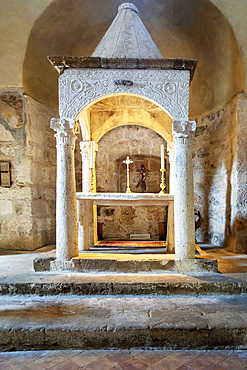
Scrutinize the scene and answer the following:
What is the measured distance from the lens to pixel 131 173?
7.52m

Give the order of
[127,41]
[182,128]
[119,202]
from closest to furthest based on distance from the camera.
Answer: [182,128]
[127,41]
[119,202]

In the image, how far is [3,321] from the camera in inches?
101

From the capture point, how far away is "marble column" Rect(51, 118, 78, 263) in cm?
370

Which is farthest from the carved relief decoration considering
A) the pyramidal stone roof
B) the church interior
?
the pyramidal stone roof

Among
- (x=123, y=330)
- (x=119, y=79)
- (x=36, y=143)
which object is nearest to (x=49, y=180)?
(x=36, y=143)

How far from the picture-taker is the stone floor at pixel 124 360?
213 centimetres

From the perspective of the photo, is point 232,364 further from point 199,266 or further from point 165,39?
point 165,39

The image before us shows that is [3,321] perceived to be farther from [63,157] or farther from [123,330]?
[63,157]

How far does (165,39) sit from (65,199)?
550 cm

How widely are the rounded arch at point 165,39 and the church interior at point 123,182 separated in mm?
34

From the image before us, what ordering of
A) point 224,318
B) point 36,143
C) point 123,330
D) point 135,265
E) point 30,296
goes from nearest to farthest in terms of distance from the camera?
point 123,330, point 224,318, point 30,296, point 135,265, point 36,143

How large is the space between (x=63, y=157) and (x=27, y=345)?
243cm

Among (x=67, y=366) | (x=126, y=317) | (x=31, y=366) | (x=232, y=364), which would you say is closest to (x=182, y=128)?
(x=126, y=317)

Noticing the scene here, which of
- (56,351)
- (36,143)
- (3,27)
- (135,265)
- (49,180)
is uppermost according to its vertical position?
(3,27)
